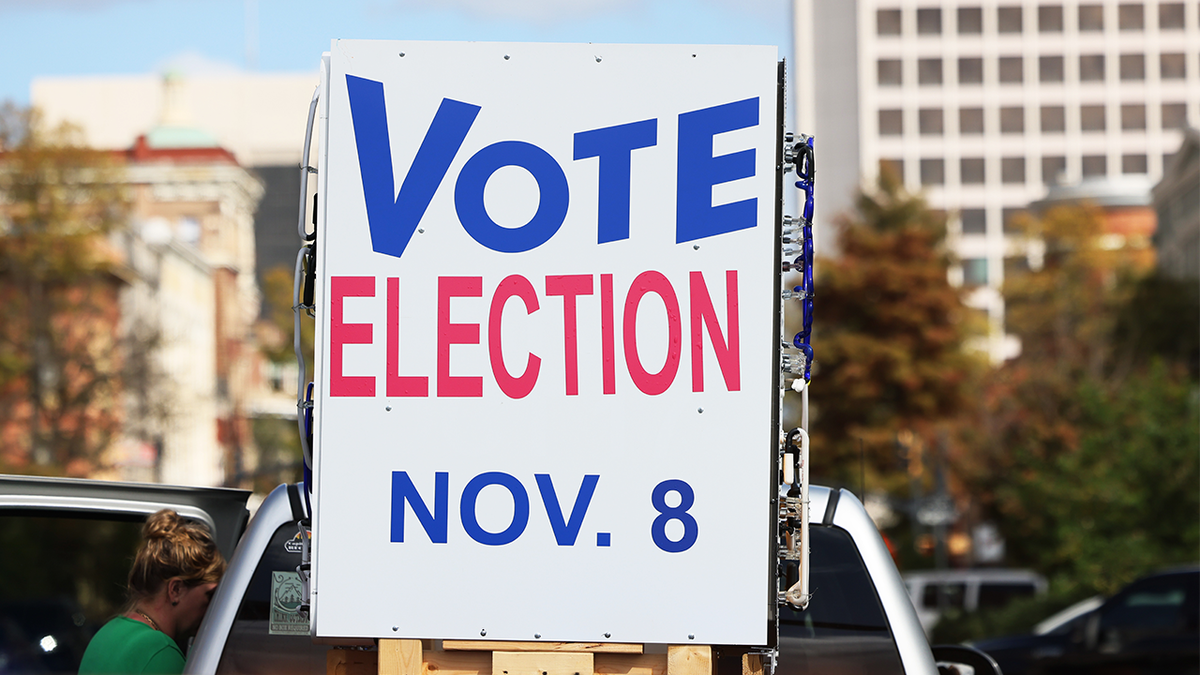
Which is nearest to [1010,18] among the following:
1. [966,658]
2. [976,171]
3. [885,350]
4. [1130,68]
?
[1130,68]

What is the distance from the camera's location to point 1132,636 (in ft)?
42.0

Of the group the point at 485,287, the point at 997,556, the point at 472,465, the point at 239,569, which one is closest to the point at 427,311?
the point at 485,287

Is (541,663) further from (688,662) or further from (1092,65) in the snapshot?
(1092,65)

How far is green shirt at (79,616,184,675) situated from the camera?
4.05m

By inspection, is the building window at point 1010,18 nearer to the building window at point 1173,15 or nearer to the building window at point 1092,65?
the building window at point 1092,65

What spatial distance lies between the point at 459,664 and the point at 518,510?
366 millimetres

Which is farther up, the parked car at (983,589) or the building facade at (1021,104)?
the building facade at (1021,104)

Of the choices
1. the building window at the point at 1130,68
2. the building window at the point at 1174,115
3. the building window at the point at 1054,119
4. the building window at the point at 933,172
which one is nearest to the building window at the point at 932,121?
the building window at the point at 933,172

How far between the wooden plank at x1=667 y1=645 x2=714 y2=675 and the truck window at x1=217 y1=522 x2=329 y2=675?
1.23 m

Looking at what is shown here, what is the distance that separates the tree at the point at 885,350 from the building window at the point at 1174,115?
76937mm

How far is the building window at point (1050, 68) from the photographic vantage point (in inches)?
4279

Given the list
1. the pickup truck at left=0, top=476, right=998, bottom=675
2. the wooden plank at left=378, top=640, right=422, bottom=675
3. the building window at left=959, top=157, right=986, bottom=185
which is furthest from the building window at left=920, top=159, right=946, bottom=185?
the wooden plank at left=378, top=640, right=422, bottom=675

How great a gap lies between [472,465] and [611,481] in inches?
11.7

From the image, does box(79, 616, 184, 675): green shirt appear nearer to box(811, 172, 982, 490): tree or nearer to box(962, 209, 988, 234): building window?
box(811, 172, 982, 490): tree
